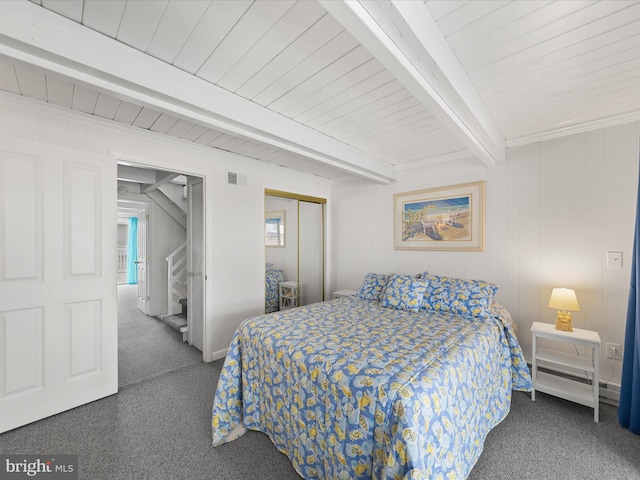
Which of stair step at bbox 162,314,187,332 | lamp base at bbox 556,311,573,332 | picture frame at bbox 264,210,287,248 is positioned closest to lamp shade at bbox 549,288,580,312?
lamp base at bbox 556,311,573,332

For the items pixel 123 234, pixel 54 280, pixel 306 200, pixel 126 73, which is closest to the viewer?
pixel 126 73

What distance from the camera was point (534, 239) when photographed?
2.72 metres

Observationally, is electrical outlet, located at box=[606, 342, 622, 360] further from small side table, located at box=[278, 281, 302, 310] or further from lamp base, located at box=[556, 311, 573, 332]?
small side table, located at box=[278, 281, 302, 310]

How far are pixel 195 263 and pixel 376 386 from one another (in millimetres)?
2891

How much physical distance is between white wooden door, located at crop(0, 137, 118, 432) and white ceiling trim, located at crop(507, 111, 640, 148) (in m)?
3.90

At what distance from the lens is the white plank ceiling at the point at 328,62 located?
1217mm

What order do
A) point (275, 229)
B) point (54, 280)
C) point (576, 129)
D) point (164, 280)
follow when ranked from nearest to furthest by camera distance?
1. point (54, 280)
2. point (576, 129)
3. point (275, 229)
4. point (164, 280)

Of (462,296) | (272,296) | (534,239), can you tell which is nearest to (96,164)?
(272,296)

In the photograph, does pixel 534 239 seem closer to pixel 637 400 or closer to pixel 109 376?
pixel 637 400

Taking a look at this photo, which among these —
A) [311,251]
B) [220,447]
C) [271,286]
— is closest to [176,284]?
[271,286]

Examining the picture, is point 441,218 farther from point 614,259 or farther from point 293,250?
point 293,250

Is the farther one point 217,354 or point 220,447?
point 217,354

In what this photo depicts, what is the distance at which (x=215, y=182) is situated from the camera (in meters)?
3.15

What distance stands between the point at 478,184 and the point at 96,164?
376 cm
